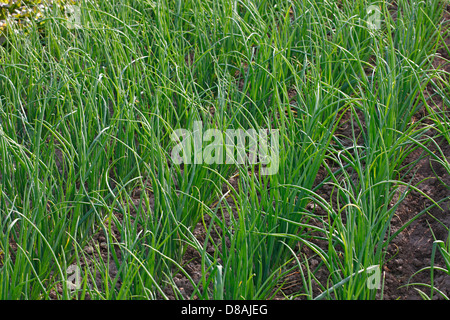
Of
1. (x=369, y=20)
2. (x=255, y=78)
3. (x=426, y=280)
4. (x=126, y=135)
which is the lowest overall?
(x=426, y=280)

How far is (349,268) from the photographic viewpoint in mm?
1365

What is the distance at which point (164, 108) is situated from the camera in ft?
6.83

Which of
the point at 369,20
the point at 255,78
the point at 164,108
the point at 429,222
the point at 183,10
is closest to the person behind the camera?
the point at 429,222

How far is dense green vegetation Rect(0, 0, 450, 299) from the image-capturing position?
1.49 metres

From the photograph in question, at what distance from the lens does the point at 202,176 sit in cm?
184

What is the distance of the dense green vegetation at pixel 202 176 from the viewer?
1.49 metres

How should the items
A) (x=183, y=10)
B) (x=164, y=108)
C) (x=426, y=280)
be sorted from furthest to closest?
(x=183, y=10) → (x=164, y=108) → (x=426, y=280)

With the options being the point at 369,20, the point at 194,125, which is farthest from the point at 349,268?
the point at 369,20

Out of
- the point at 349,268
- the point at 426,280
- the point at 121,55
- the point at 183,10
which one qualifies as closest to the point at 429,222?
the point at 426,280

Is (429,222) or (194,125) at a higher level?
(194,125)

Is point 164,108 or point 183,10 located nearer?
point 164,108
